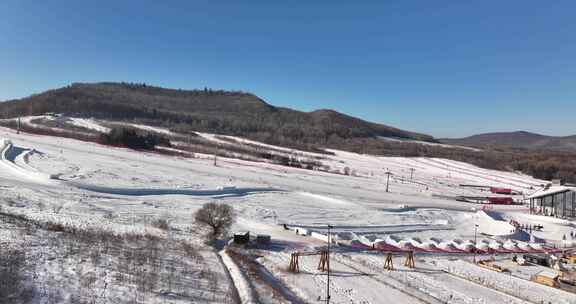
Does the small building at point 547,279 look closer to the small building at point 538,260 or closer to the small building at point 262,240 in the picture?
the small building at point 538,260

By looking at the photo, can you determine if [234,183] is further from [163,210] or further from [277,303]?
[277,303]

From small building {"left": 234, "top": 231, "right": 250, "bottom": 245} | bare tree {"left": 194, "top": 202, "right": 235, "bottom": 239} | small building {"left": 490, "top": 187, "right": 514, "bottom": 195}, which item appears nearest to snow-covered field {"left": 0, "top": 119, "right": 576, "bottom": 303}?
bare tree {"left": 194, "top": 202, "right": 235, "bottom": 239}

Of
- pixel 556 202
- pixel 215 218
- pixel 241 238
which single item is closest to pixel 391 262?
pixel 241 238

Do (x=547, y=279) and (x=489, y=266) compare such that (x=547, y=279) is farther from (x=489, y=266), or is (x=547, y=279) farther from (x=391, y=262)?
(x=391, y=262)

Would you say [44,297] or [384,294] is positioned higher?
[44,297]

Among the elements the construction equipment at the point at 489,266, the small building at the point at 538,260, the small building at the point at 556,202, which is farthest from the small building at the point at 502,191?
the construction equipment at the point at 489,266

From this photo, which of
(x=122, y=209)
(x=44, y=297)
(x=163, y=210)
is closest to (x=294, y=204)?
(x=163, y=210)
